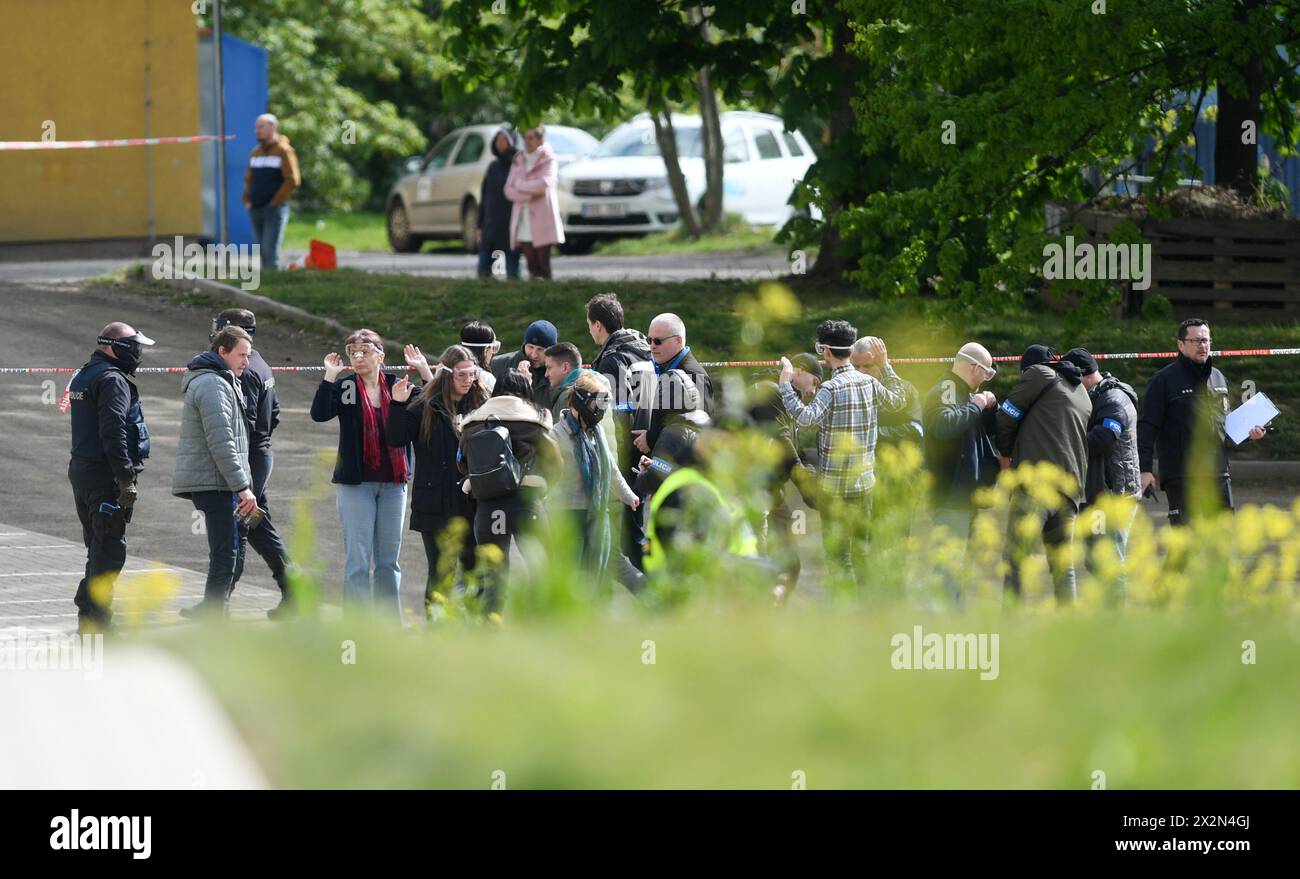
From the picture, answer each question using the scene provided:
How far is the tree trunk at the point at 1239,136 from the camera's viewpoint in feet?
60.2

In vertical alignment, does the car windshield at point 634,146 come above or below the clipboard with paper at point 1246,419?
above

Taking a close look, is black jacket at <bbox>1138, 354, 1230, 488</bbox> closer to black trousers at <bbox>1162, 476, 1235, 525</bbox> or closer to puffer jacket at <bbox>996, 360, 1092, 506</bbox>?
black trousers at <bbox>1162, 476, 1235, 525</bbox>

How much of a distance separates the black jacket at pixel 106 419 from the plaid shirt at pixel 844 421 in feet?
11.5

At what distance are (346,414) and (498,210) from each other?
43.2 ft

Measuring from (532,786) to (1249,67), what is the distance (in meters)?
15.7

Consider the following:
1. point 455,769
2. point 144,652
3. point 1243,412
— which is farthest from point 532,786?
point 1243,412

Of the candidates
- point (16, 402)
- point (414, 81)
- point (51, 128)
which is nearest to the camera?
point (16, 402)

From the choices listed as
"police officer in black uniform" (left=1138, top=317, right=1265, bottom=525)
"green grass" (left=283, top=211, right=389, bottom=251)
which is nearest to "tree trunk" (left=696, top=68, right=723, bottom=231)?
"green grass" (left=283, top=211, right=389, bottom=251)

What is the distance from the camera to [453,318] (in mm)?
20281

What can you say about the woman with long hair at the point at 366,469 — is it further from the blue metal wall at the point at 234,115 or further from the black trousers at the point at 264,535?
the blue metal wall at the point at 234,115

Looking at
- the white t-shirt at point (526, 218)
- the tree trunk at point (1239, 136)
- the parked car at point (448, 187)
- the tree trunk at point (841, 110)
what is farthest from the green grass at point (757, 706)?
the parked car at point (448, 187)

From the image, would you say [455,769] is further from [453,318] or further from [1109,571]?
[453,318]

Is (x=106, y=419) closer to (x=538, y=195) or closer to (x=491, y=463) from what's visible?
(x=491, y=463)

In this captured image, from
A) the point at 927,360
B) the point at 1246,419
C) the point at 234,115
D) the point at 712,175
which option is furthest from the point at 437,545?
the point at 712,175
